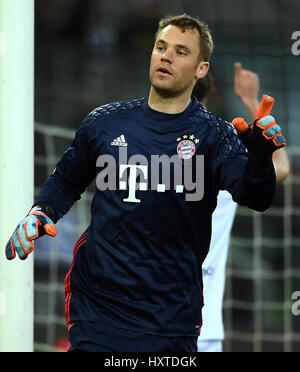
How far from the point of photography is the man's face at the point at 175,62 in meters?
3.20

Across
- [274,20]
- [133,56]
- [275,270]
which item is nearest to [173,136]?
[275,270]

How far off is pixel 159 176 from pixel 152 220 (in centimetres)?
15

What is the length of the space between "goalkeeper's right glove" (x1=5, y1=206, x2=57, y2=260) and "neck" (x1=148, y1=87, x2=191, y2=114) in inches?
A: 22.3

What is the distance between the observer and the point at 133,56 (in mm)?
10172

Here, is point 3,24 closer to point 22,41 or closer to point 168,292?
point 22,41

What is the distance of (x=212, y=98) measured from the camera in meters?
9.02

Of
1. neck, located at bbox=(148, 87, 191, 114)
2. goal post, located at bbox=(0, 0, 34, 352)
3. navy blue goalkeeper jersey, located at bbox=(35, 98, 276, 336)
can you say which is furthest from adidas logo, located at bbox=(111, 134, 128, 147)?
goal post, located at bbox=(0, 0, 34, 352)

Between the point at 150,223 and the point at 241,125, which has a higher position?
the point at 241,125

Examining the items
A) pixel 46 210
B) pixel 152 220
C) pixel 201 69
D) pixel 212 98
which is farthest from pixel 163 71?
pixel 212 98

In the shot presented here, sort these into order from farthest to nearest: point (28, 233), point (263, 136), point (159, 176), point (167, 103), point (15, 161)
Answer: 1. point (15, 161)
2. point (167, 103)
3. point (159, 176)
4. point (28, 233)
5. point (263, 136)

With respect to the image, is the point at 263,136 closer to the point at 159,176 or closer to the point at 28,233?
the point at 159,176

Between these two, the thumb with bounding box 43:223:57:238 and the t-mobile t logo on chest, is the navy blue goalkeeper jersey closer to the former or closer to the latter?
the t-mobile t logo on chest

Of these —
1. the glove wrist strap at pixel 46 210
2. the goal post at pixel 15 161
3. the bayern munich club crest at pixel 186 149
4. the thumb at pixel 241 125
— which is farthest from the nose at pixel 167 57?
the goal post at pixel 15 161

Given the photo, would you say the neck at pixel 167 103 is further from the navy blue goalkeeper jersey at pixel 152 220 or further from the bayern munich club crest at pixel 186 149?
the bayern munich club crest at pixel 186 149
